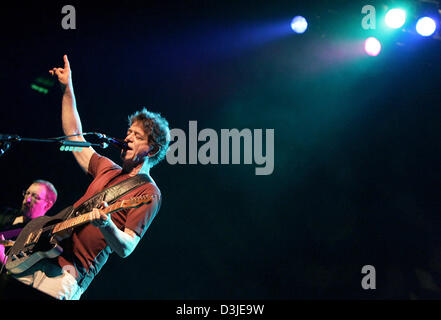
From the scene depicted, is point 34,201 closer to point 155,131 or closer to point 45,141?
point 155,131

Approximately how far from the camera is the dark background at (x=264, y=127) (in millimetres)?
5121

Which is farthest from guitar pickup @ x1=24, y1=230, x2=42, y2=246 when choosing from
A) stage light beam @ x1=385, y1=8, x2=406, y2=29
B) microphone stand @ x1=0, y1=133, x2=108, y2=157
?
stage light beam @ x1=385, y1=8, x2=406, y2=29

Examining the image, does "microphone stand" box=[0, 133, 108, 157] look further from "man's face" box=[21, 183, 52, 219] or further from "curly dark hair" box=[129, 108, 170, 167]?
"man's face" box=[21, 183, 52, 219]

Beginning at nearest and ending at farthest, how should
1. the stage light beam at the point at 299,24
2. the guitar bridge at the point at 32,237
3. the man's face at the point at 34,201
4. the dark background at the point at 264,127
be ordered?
the guitar bridge at the point at 32,237
the man's face at the point at 34,201
the dark background at the point at 264,127
the stage light beam at the point at 299,24

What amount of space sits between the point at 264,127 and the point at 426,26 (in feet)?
7.76

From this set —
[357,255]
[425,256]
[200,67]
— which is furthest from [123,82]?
[425,256]

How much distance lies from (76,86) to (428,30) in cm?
451

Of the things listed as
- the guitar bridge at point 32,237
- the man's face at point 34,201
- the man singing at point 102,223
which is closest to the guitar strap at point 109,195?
the man singing at point 102,223

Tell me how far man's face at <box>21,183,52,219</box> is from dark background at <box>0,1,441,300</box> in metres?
0.69

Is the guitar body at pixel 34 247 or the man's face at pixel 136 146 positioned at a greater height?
the man's face at pixel 136 146

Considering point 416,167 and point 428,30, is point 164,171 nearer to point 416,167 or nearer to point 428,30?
point 416,167

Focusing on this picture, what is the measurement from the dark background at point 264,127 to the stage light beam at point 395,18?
0.17 metres

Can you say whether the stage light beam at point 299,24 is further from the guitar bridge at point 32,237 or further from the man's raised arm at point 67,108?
the guitar bridge at point 32,237

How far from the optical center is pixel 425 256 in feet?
16.9
